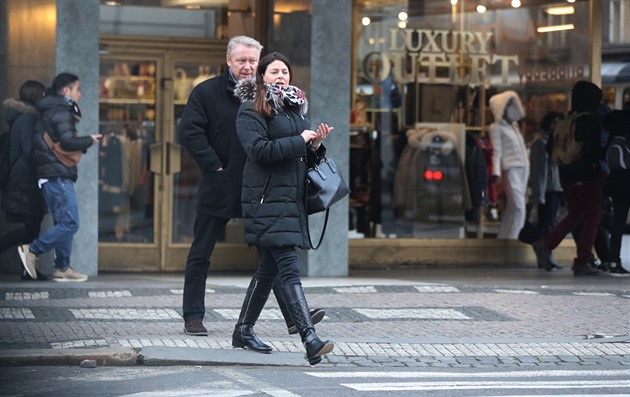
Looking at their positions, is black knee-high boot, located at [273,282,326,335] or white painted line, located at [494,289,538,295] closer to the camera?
black knee-high boot, located at [273,282,326,335]

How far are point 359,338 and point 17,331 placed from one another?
245 cm

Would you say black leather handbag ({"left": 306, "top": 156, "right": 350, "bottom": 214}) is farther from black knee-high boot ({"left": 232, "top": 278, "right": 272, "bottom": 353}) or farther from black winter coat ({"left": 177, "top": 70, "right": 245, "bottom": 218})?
black winter coat ({"left": 177, "top": 70, "right": 245, "bottom": 218})

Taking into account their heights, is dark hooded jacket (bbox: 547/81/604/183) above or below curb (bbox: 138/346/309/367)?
above

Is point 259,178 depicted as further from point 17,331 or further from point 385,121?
point 385,121

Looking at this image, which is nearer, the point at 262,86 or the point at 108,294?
the point at 262,86

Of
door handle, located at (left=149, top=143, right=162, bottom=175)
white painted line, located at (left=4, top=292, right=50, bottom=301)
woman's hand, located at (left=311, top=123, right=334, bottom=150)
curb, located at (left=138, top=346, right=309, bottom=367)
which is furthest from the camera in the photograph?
door handle, located at (left=149, top=143, right=162, bottom=175)

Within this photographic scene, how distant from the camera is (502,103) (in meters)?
16.8

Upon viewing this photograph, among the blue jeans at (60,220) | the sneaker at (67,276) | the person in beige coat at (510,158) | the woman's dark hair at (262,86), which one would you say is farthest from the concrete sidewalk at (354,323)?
the person in beige coat at (510,158)

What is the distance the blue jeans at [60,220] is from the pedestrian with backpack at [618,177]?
5717mm

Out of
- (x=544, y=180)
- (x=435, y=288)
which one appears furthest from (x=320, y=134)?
(x=544, y=180)

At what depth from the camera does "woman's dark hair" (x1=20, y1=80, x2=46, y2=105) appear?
14.0 metres

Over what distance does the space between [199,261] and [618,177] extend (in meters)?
6.84

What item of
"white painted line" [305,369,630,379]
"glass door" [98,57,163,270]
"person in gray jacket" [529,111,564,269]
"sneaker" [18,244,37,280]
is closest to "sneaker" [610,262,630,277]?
"person in gray jacket" [529,111,564,269]

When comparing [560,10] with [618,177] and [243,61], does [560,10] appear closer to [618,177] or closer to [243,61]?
[618,177]
